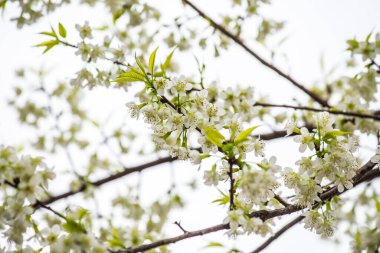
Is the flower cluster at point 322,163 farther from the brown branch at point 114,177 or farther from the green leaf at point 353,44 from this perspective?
the brown branch at point 114,177

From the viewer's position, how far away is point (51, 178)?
1513 millimetres

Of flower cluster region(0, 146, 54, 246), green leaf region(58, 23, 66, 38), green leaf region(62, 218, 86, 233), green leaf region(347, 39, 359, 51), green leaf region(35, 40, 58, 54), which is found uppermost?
green leaf region(58, 23, 66, 38)

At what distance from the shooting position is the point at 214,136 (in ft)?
4.20

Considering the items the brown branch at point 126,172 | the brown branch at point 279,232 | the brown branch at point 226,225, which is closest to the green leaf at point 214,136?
the brown branch at point 226,225

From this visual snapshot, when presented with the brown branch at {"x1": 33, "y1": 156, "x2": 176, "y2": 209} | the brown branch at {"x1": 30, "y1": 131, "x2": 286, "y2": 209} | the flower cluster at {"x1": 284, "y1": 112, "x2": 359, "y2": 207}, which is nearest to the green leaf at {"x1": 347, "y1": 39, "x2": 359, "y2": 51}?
the flower cluster at {"x1": 284, "y1": 112, "x2": 359, "y2": 207}

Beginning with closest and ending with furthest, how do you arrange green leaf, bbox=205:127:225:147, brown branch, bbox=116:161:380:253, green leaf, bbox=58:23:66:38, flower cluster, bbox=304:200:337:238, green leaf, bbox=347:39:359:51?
green leaf, bbox=205:127:225:147, brown branch, bbox=116:161:380:253, flower cluster, bbox=304:200:337:238, green leaf, bbox=347:39:359:51, green leaf, bbox=58:23:66:38

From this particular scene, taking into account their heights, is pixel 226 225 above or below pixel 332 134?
below

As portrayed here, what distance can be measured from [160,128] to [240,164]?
1.21 ft

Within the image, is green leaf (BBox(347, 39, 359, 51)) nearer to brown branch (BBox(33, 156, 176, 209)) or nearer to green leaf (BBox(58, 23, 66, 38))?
green leaf (BBox(58, 23, 66, 38))

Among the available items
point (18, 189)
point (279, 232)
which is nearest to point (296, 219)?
point (279, 232)

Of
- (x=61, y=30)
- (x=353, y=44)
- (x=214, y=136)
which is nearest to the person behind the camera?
(x=214, y=136)

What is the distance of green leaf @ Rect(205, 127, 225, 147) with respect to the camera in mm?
1276

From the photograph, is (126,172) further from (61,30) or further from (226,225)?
(226,225)

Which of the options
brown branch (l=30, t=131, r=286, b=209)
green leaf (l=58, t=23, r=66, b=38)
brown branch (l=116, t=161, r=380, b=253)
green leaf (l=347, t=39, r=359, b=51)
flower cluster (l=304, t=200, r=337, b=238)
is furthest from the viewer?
brown branch (l=30, t=131, r=286, b=209)
